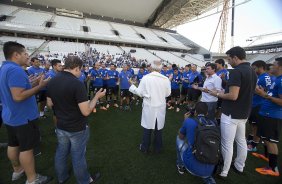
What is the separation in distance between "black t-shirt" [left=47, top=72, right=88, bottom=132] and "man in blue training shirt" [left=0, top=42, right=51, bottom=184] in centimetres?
39

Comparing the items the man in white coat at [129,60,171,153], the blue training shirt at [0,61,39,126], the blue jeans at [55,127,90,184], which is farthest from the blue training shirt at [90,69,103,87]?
the blue jeans at [55,127,90,184]

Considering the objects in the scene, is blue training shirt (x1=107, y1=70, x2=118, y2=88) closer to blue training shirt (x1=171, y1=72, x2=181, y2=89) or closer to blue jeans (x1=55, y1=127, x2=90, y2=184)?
blue training shirt (x1=171, y1=72, x2=181, y2=89)

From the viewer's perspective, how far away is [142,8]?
1410 inches

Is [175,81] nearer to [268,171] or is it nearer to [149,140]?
[149,140]

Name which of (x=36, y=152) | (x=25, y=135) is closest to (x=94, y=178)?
(x=25, y=135)

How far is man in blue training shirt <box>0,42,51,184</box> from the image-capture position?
8.09 ft

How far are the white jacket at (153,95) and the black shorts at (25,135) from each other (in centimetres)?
198

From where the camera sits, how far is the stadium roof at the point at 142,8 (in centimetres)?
3081

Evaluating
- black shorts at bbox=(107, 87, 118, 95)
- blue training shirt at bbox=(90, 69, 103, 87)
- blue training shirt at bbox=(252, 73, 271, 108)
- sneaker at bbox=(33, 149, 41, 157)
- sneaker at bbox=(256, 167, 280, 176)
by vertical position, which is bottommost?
sneaker at bbox=(33, 149, 41, 157)

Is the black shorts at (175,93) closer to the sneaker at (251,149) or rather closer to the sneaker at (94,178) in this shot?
the sneaker at (251,149)

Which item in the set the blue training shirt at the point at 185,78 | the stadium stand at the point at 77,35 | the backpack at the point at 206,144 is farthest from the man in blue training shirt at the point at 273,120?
the stadium stand at the point at 77,35

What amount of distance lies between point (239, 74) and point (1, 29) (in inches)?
1157

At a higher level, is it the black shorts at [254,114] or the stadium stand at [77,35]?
the stadium stand at [77,35]

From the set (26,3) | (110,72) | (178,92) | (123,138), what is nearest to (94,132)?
(123,138)
